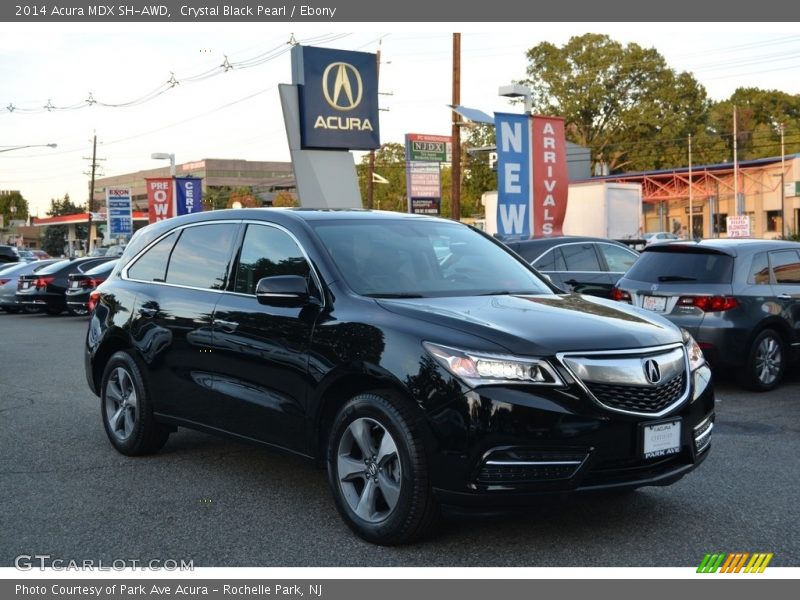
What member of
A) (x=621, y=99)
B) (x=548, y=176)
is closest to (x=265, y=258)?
(x=548, y=176)

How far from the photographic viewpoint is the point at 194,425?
630 centimetres

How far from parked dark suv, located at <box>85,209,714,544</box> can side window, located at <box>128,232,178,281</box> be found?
0.18ft

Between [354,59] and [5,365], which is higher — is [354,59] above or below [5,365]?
A: above

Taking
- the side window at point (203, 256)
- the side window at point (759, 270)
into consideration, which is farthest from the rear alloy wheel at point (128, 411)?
the side window at point (759, 270)

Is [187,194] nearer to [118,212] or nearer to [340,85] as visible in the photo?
[118,212]

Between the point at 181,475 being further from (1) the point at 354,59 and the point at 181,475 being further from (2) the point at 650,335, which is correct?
(1) the point at 354,59

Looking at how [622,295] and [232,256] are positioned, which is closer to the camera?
[232,256]

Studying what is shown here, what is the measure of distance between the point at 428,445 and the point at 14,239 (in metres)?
122

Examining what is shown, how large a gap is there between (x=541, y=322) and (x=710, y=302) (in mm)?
5329

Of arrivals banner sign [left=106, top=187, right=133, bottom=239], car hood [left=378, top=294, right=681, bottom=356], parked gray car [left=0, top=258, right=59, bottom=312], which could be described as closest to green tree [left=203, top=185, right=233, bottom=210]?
arrivals banner sign [left=106, top=187, right=133, bottom=239]

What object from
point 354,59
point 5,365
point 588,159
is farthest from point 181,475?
point 588,159

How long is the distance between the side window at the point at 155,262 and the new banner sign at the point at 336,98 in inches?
509

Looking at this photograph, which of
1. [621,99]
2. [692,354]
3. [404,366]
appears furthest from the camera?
[621,99]

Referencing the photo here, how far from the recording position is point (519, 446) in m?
4.38
